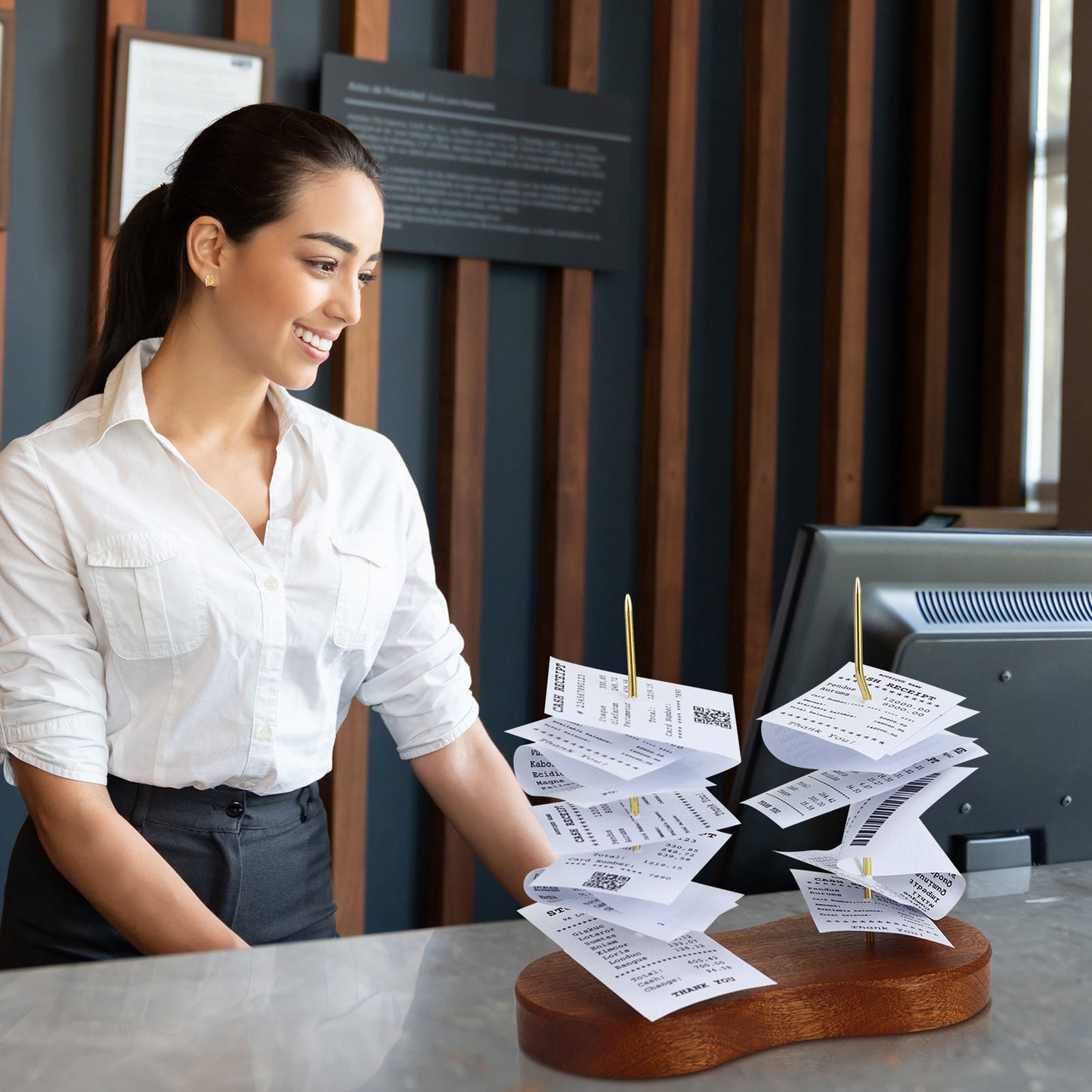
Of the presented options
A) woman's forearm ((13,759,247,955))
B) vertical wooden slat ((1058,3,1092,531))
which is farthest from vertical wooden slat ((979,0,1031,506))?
woman's forearm ((13,759,247,955))

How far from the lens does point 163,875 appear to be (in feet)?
4.06

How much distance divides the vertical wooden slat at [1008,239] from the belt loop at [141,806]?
8.18 ft

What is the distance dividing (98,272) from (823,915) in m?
2.07

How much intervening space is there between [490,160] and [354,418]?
0.67 meters

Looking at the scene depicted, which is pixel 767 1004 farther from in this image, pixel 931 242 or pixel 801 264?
pixel 931 242

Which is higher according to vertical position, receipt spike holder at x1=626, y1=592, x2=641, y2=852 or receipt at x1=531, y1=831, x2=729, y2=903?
receipt spike holder at x1=626, y1=592, x2=641, y2=852

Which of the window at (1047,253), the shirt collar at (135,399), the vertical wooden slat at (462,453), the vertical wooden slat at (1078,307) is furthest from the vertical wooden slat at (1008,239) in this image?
the shirt collar at (135,399)

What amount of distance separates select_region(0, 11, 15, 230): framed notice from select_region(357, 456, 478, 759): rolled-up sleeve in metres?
1.27

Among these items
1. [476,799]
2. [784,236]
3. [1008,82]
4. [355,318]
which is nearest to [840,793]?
[476,799]

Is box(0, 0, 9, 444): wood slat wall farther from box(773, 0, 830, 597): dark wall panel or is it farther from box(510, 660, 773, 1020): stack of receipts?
box(510, 660, 773, 1020): stack of receipts

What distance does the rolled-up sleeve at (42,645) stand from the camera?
50.1 inches

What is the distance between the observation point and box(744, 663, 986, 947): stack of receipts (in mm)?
832

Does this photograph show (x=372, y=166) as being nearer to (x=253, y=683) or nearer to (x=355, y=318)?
(x=355, y=318)

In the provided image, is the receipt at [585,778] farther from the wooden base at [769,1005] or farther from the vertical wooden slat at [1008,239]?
the vertical wooden slat at [1008,239]
